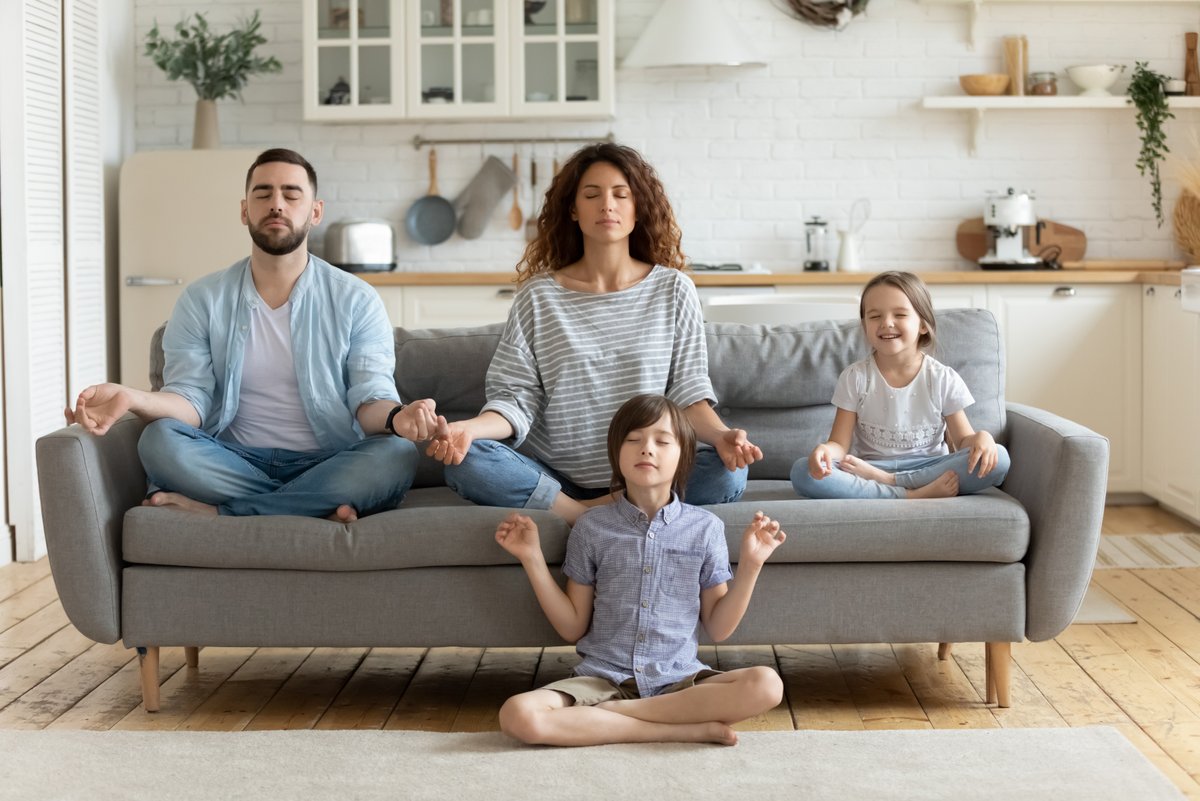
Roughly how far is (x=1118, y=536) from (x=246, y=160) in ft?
10.7

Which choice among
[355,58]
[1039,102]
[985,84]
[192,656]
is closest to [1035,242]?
[1039,102]

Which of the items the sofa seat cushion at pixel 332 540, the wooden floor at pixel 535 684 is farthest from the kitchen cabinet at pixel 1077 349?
the sofa seat cushion at pixel 332 540

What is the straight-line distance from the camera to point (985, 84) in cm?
530

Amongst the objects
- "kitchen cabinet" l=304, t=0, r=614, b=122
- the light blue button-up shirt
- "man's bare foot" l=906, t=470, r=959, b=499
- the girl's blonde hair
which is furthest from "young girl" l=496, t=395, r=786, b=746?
"kitchen cabinet" l=304, t=0, r=614, b=122

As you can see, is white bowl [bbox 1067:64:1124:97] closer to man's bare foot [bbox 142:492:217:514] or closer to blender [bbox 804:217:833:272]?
blender [bbox 804:217:833:272]

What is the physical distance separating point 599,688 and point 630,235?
102cm

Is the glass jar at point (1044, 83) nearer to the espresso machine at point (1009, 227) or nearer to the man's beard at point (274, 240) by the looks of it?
the espresso machine at point (1009, 227)

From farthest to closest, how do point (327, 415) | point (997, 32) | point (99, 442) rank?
point (997, 32) < point (327, 415) < point (99, 442)

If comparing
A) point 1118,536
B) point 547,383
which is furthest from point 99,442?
point 1118,536

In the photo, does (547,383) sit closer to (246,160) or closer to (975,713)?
(975,713)

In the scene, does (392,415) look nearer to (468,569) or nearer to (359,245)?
(468,569)

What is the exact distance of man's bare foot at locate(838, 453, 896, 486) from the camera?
2836 millimetres

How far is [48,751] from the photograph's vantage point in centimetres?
246

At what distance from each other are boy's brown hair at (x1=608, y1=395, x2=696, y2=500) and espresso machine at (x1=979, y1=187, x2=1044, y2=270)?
2975 millimetres
